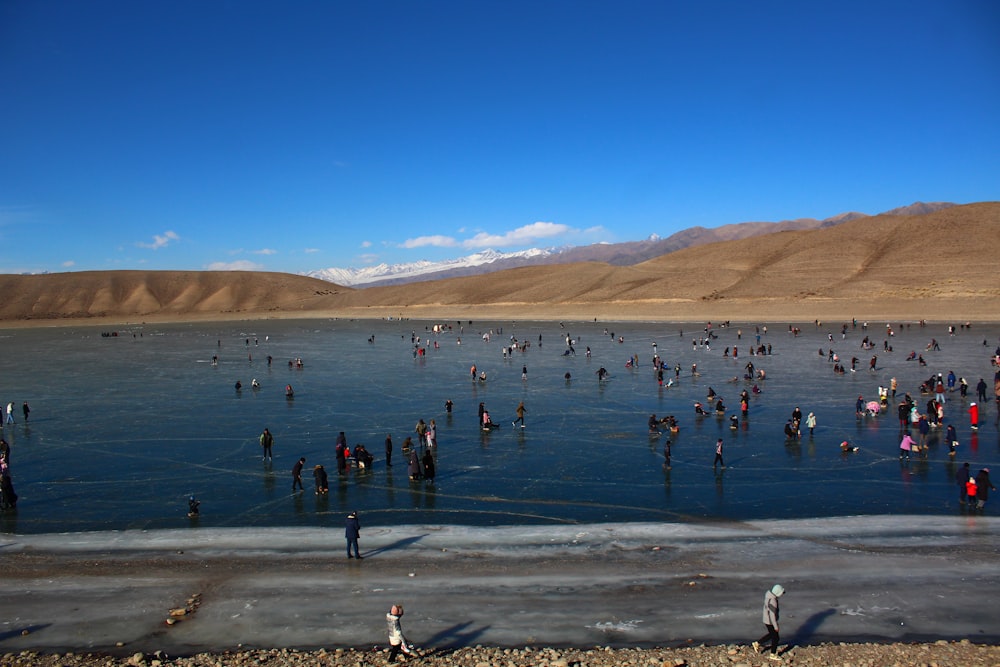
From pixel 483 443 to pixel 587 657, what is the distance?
13069mm

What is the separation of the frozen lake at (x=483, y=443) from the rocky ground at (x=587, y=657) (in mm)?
5453

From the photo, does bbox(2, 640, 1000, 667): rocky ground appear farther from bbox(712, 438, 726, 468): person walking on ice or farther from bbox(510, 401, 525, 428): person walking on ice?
bbox(510, 401, 525, 428): person walking on ice

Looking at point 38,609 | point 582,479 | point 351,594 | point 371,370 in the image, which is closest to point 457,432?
point 582,479

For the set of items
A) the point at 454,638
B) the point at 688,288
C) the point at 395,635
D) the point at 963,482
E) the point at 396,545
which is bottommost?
the point at 454,638

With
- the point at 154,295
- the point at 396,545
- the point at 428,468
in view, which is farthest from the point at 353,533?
the point at 154,295

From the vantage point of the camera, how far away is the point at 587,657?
29.6 feet

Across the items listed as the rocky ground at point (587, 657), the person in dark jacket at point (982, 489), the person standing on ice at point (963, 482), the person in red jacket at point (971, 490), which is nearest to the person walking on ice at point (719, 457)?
the person standing on ice at point (963, 482)

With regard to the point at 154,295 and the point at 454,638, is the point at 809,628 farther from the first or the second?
the point at 154,295

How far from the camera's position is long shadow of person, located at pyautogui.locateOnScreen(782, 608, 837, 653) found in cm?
945

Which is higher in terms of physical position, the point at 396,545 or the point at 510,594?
the point at 396,545

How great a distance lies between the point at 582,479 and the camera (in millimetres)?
17703

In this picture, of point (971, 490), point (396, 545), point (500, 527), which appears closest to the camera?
point (396, 545)

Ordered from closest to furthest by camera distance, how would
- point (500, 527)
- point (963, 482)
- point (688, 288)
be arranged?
point (500, 527), point (963, 482), point (688, 288)

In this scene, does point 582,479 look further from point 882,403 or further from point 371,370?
point 371,370
